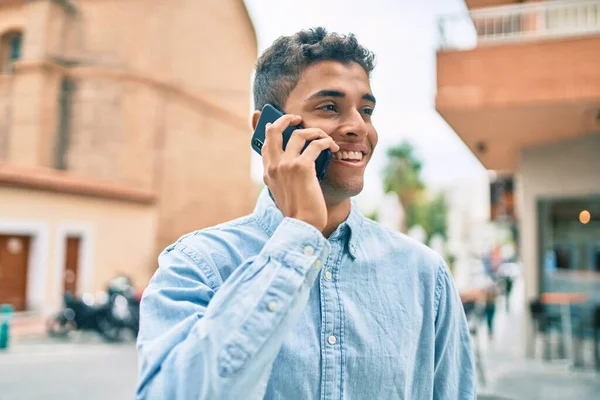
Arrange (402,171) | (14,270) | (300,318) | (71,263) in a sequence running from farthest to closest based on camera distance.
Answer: (402,171), (71,263), (14,270), (300,318)

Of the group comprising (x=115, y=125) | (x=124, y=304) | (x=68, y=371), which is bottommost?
(x=68, y=371)

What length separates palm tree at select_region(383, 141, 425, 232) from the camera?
32.2 meters

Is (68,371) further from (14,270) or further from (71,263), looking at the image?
(71,263)

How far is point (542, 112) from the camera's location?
23.4ft

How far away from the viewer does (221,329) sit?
0.87 metres

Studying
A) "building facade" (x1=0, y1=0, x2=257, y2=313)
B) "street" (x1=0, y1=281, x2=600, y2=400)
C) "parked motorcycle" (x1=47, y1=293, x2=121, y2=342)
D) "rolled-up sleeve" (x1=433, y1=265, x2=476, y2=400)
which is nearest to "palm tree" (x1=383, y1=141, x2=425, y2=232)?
"building facade" (x1=0, y1=0, x2=257, y2=313)

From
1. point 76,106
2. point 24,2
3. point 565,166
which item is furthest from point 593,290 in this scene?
point 24,2

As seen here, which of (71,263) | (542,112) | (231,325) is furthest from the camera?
(71,263)

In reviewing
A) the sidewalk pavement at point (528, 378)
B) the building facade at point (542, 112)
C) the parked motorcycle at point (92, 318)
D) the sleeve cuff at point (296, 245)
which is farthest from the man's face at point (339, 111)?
the parked motorcycle at point (92, 318)

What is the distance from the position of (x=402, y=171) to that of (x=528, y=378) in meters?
26.3

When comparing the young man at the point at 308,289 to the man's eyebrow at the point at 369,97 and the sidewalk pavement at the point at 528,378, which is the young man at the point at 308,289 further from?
the sidewalk pavement at the point at 528,378

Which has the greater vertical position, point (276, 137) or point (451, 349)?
point (276, 137)

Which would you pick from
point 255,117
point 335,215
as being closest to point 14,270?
point 255,117

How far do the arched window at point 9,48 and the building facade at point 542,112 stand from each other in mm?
16690
